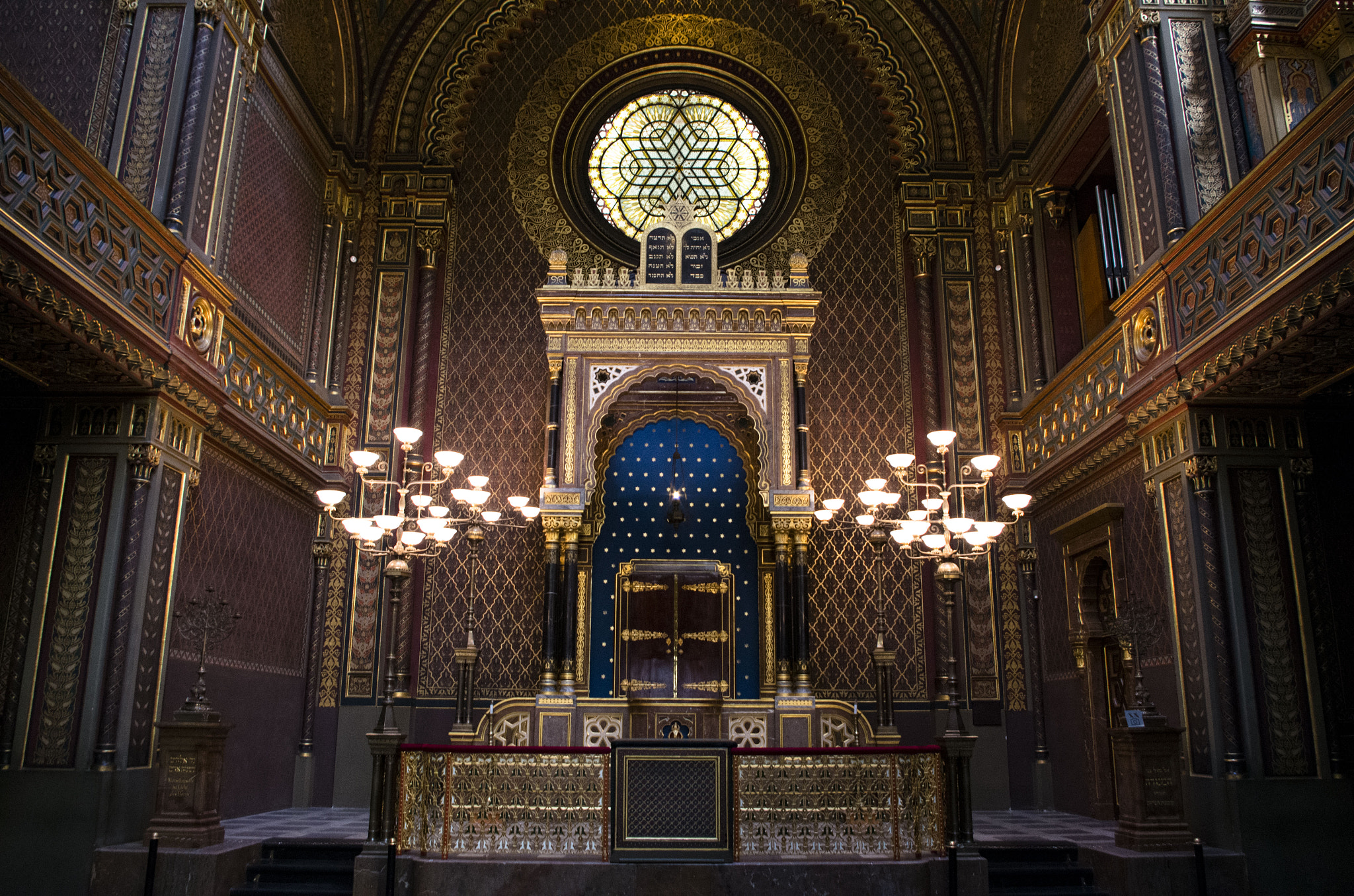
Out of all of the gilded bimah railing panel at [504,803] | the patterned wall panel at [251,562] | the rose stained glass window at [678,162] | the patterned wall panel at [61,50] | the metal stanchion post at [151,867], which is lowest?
the metal stanchion post at [151,867]

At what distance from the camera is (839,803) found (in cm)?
788

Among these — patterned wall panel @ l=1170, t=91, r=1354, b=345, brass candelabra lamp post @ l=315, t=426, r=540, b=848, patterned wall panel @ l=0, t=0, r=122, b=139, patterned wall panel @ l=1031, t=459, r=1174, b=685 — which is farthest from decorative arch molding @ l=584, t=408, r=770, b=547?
patterned wall panel @ l=0, t=0, r=122, b=139

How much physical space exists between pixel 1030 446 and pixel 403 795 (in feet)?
30.0

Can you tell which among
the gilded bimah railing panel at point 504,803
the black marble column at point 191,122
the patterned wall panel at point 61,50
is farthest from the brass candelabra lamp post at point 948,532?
the patterned wall panel at point 61,50

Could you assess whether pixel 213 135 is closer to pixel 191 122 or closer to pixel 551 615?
pixel 191 122

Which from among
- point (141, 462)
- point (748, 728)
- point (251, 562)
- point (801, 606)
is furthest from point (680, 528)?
point (141, 462)

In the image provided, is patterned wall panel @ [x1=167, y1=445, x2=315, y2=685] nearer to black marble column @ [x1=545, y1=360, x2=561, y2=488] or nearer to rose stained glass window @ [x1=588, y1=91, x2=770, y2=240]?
black marble column @ [x1=545, y1=360, x2=561, y2=488]

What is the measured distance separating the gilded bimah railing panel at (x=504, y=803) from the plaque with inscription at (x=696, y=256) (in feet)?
22.9

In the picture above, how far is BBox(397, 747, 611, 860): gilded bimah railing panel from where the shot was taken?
775cm

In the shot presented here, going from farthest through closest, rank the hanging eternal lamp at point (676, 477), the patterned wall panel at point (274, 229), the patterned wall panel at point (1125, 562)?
the hanging eternal lamp at point (676, 477) < the patterned wall panel at point (274, 229) < the patterned wall panel at point (1125, 562)

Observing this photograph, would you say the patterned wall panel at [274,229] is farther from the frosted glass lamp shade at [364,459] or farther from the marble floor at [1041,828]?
the marble floor at [1041,828]

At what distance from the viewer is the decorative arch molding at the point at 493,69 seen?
14.7 metres

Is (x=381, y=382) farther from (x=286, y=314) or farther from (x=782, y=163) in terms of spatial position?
(x=782, y=163)

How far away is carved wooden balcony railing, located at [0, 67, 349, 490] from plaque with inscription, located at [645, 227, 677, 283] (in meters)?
4.82
